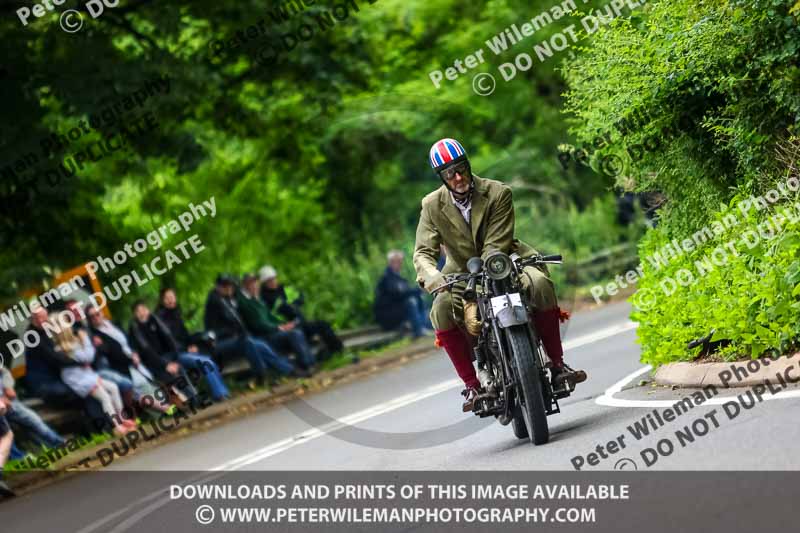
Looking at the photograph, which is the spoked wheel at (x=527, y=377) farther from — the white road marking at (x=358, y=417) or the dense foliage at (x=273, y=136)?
the dense foliage at (x=273, y=136)

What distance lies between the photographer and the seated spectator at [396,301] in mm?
25234

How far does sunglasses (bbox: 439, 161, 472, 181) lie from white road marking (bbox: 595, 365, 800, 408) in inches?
94.0

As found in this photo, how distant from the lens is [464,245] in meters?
10.4

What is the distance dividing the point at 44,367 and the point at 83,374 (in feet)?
1.67

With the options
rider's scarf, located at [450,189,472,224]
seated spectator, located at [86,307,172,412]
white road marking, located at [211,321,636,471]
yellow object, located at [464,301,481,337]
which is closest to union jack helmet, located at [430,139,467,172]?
rider's scarf, located at [450,189,472,224]

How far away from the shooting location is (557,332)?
1012 centimetres

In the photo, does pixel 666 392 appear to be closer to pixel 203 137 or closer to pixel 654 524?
pixel 654 524

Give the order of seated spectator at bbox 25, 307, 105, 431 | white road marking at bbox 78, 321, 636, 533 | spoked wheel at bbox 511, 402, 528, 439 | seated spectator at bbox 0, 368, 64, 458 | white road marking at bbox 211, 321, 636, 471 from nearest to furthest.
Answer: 1. spoked wheel at bbox 511, 402, 528, 439
2. white road marking at bbox 78, 321, 636, 533
3. white road marking at bbox 211, 321, 636, 471
4. seated spectator at bbox 0, 368, 64, 458
5. seated spectator at bbox 25, 307, 105, 431

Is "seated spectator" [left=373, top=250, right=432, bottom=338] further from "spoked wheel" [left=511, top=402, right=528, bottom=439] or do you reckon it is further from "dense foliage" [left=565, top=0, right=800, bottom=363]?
"spoked wheel" [left=511, top=402, right=528, bottom=439]

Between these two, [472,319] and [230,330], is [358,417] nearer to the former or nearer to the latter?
[230,330]

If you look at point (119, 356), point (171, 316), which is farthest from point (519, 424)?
point (171, 316)

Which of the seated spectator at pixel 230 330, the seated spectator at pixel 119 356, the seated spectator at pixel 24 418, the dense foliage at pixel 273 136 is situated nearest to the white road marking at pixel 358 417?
the seated spectator at pixel 24 418

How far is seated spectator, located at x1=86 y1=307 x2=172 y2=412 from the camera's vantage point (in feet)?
60.0

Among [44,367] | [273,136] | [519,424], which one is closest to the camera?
[519,424]
